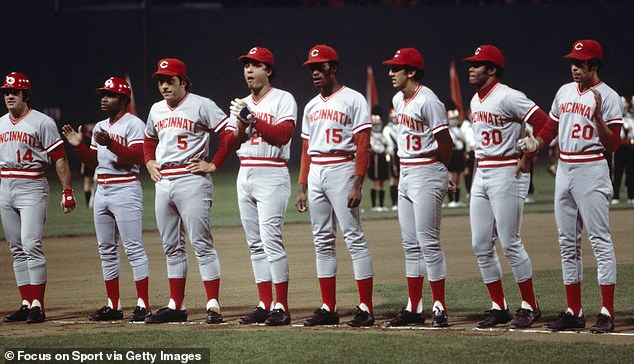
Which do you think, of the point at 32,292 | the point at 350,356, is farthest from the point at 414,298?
the point at 32,292

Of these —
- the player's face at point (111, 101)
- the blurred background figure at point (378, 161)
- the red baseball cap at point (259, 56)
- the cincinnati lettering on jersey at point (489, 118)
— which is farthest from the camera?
the blurred background figure at point (378, 161)

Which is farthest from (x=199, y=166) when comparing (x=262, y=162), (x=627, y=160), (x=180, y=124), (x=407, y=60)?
(x=627, y=160)

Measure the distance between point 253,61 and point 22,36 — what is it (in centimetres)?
2582

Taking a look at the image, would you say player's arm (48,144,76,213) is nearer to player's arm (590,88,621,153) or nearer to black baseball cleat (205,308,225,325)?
black baseball cleat (205,308,225,325)

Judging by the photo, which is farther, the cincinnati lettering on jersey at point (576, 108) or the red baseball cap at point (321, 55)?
the red baseball cap at point (321, 55)

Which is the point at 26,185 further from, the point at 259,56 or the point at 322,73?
the point at 322,73

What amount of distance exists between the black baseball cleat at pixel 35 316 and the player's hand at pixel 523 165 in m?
4.45

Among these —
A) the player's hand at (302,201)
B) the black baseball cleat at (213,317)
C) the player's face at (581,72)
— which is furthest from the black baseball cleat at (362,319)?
the player's face at (581,72)

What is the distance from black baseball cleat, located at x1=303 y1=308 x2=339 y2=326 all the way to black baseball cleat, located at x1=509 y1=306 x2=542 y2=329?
152 cm

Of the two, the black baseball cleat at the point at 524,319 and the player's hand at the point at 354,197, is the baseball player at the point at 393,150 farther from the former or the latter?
the black baseball cleat at the point at 524,319

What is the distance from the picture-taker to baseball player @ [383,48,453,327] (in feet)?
29.2

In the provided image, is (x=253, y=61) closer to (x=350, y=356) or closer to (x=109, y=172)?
(x=109, y=172)

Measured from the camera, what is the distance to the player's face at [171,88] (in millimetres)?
9367

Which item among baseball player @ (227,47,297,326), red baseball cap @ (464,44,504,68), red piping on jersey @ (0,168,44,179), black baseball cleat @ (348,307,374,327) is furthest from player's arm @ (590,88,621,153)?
red piping on jersey @ (0,168,44,179)
